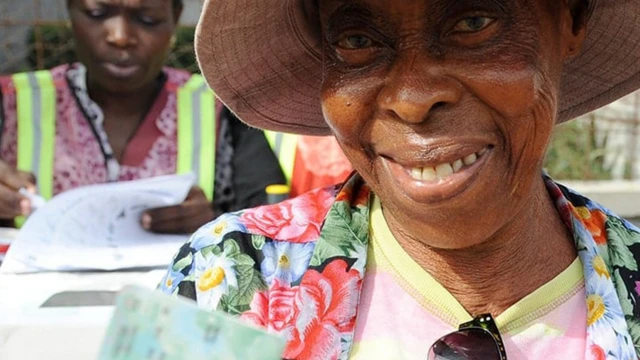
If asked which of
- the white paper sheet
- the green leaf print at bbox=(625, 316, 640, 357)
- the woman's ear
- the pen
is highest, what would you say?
the woman's ear

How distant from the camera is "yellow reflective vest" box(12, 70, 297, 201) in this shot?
2.88 metres

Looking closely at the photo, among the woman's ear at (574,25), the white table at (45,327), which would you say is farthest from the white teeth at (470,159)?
the white table at (45,327)

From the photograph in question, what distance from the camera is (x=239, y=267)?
1210 mm

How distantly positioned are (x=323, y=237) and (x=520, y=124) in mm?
303

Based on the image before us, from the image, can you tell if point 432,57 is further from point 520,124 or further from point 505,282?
point 505,282

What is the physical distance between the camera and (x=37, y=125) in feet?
9.68

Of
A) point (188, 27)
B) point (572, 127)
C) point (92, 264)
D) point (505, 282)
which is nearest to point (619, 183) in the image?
point (572, 127)

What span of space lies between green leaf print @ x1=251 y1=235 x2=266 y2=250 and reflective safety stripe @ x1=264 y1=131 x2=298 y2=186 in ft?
5.27

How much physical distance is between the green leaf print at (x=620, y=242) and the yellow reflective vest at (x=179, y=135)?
5.08ft

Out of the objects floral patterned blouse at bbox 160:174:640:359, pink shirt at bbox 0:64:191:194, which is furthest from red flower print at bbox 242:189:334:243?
pink shirt at bbox 0:64:191:194

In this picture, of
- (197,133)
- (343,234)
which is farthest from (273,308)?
(197,133)

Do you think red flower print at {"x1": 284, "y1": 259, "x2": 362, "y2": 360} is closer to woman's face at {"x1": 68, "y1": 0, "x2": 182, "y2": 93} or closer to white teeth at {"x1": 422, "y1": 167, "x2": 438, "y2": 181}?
white teeth at {"x1": 422, "y1": 167, "x2": 438, "y2": 181}

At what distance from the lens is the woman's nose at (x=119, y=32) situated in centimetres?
287

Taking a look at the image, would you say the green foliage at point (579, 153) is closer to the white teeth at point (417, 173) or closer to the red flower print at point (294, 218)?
the red flower print at point (294, 218)
